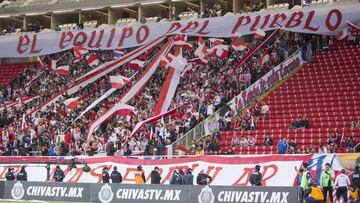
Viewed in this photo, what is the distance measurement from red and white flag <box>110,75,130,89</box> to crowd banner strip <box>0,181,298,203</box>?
12.3m

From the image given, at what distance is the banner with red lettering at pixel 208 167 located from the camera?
28.7 meters

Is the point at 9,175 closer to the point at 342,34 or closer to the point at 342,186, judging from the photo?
the point at 342,186

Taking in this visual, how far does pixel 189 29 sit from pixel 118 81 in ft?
19.6

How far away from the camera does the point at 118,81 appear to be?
4212 cm

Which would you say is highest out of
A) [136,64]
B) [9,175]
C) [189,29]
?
[189,29]

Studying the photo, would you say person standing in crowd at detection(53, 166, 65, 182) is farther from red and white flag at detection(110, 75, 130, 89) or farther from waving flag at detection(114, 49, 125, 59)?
waving flag at detection(114, 49, 125, 59)

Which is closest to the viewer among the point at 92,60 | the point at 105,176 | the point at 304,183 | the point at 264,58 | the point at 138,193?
the point at 304,183

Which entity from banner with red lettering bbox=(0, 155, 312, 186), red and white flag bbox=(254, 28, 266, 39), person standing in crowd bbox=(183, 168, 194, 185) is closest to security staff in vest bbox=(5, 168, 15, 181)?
banner with red lettering bbox=(0, 155, 312, 186)

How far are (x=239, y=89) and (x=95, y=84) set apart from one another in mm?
10149

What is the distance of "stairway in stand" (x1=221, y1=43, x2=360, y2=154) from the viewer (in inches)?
1356

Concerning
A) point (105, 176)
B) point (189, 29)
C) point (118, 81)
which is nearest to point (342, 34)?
point (189, 29)

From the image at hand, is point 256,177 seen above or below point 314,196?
below

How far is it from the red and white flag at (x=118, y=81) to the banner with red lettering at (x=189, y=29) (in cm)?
502

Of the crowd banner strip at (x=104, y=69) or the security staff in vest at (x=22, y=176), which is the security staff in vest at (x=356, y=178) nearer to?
the security staff in vest at (x=22, y=176)
